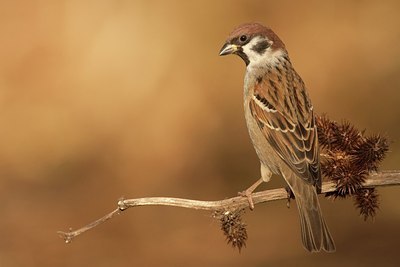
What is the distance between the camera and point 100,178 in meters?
12.1

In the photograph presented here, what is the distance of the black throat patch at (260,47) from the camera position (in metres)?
7.19

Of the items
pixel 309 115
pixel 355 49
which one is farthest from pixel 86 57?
pixel 309 115

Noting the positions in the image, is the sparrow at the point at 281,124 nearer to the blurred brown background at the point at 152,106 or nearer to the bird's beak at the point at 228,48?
the bird's beak at the point at 228,48

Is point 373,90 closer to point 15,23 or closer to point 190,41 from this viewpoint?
point 190,41

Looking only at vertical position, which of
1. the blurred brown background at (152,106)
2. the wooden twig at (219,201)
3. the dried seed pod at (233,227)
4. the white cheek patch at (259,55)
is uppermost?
the blurred brown background at (152,106)

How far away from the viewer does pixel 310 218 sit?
6.40 m

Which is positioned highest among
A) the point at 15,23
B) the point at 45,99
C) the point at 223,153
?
the point at 15,23

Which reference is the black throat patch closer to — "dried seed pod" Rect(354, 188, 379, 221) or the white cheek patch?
the white cheek patch

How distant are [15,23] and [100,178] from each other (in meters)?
2.96

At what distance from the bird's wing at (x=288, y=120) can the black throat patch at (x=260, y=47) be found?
198 millimetres

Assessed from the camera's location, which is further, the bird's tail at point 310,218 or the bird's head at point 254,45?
the bird's head at point 254,45

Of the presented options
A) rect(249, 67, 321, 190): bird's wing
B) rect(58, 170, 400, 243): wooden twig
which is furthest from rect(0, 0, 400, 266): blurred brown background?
rect(58, 170, 400, 243): wooden twig

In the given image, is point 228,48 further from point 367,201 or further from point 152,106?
point 152,106

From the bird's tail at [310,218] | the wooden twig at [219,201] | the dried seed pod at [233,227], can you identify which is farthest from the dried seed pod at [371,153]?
the dried seed pod at [233,227]
